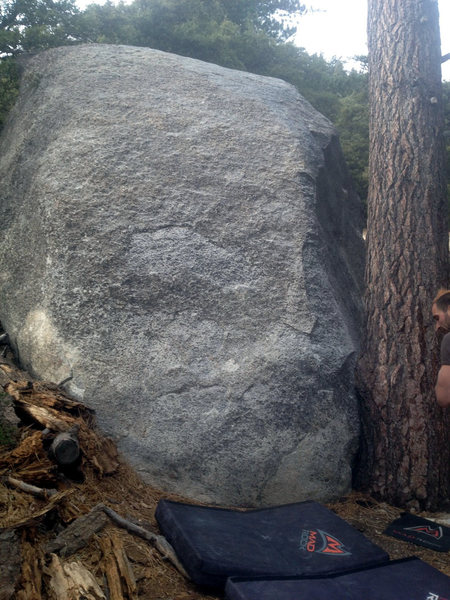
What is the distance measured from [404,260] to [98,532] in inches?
108

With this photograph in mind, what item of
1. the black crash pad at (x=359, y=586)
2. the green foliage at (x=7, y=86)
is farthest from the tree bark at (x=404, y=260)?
the green foliage at (x=7, y=86)

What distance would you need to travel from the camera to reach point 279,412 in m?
3.77

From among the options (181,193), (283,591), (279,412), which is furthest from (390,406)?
(181,193)

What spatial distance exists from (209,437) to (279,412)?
1.58 feet

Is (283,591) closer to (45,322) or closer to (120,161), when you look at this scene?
(45,322)

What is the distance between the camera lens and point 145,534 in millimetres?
2992

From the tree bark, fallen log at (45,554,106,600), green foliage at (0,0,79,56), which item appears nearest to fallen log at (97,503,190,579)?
fallen log at (45,554,106,600)

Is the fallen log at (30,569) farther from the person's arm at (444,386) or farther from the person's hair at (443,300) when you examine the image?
the person's hair at (443,300)

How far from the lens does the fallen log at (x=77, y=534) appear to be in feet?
8.79

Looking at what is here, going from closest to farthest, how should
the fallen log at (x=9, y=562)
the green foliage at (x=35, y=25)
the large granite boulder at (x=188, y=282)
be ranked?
the fallen log at (x=9, y=562) → the large granite boulder at (x=188, y=282) → the green foliage at (x=35, y=25)

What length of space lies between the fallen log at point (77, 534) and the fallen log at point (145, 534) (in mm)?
67

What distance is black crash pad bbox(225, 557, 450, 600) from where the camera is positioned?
2.49m

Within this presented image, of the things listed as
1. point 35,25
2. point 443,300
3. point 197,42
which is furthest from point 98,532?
point 197,42

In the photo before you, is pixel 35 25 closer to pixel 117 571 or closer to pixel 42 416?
pixel 42 416
